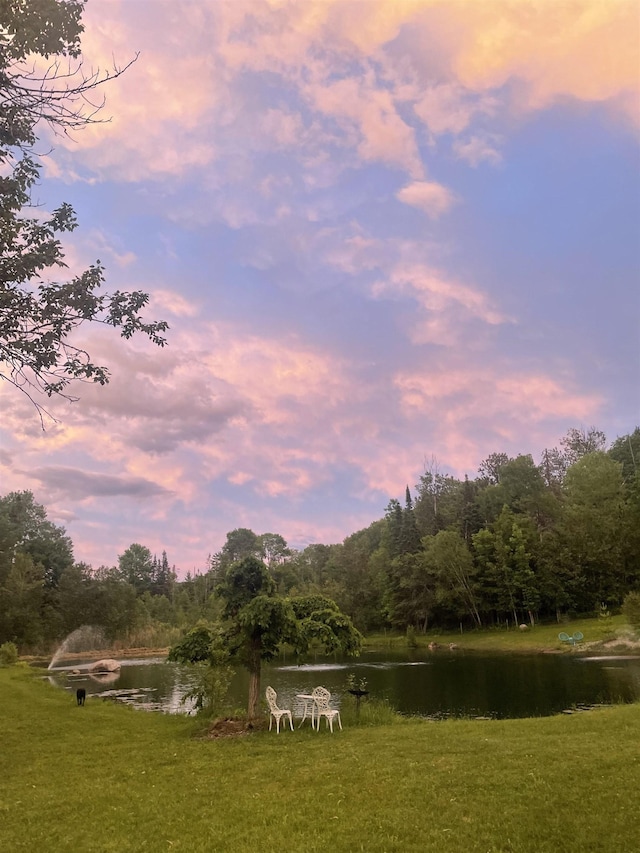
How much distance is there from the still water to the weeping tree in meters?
7.04

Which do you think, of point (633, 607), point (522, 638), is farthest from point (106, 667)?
point (633, 607)

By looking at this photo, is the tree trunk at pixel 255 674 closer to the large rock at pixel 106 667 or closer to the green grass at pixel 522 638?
the large rock at pixel 106 667

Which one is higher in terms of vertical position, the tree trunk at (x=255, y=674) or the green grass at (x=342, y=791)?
the tree trunk at (x=255, y=674)

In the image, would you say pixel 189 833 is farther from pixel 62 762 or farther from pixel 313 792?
pixel 62 762

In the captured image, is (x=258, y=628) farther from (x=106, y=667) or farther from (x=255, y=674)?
(x=106, y=667)

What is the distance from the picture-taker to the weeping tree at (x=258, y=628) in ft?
53.4

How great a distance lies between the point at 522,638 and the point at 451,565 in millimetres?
14486

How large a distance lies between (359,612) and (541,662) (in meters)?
47.1

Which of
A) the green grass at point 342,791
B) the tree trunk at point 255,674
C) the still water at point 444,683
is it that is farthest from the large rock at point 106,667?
the tree trunk at point 255,674

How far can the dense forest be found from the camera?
65812 mm

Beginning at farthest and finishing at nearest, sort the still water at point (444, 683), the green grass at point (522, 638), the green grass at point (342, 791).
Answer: the green grass at point (522, 638), the still water at point (444, 683), the green grass at point (342, 791)

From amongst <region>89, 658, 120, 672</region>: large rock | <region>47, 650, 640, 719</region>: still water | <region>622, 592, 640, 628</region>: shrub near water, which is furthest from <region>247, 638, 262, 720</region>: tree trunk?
<region>89, 658, 120, 672</region>: large rock

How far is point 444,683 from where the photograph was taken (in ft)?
107

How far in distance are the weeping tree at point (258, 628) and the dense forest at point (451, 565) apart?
126ft
